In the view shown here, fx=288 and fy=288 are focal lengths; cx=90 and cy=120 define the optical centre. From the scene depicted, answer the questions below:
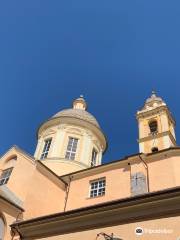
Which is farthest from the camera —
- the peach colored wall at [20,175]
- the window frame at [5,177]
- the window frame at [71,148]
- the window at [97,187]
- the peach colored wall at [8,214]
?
the window frame at [71,148]

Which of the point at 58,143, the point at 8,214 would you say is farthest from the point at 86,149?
the point at 8,214

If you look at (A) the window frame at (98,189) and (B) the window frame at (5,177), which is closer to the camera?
(B) the window frame at (5,177)

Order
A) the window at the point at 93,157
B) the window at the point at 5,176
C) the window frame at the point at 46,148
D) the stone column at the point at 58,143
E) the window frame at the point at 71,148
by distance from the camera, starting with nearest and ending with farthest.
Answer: the window at the point at 5,176 → the stone column at the point at 58,143 → the window frame at the point at 71,148 → the window frame at the point at 46,148 → the window at the point at 93,157

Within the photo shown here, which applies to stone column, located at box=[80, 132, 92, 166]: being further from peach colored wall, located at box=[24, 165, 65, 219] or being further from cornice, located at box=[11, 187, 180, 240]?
cornice, located at box=[11, 187, 180, 240]

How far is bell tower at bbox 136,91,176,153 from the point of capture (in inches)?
1191

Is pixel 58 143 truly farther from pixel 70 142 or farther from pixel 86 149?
pixel 86 149

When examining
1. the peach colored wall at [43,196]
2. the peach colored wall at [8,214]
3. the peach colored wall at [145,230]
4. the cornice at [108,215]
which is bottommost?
the peach colored wall at [145,230]

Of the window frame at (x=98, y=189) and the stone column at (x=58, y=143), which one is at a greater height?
the stone column at (x=58, y=143)

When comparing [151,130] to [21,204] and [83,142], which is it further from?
[21,204]

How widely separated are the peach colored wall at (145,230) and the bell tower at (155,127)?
Answer: 18142 mm

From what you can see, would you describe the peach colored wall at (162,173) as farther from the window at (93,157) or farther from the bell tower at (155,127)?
the bell tower at (155,127)

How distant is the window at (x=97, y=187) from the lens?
2024 cm

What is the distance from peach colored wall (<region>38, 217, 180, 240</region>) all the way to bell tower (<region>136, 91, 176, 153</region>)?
18.1 meters

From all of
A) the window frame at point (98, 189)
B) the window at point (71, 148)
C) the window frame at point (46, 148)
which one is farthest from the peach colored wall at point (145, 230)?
the window frame at point (46, 148)
